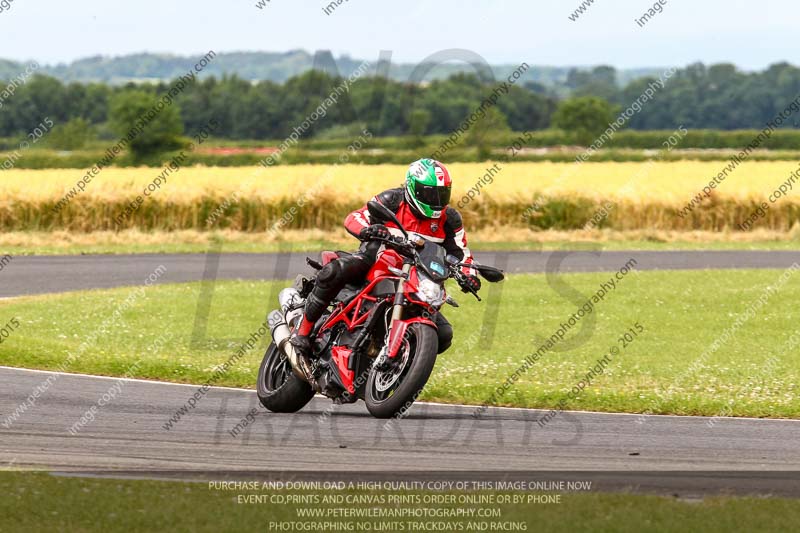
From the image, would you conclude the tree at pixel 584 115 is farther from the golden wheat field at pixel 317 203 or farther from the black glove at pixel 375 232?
the black glove at pixel 375 232

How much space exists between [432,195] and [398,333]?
4.11 ft

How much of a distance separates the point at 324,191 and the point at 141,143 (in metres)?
26.7

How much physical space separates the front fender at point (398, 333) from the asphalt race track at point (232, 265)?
48.7ft

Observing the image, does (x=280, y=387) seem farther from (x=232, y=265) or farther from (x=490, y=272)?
(x=232, y=265)

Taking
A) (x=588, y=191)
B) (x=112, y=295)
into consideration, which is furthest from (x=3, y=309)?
(x=588, y=191)

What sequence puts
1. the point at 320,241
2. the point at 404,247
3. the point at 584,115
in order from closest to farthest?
the point at 404,247, the point at 320,241, the point at 584,115

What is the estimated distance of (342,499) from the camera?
24.9ft

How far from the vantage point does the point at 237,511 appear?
7.27m

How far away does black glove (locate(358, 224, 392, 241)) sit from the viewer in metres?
10.2

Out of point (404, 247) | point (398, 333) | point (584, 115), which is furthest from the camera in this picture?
point (584, 115)

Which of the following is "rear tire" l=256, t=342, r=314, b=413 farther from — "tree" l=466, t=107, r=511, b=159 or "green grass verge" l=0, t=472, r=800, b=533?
"tree" l=466, t=107, r=511, b=159

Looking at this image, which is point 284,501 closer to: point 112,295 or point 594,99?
point 112,295

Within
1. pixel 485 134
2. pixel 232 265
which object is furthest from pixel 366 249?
pixel 485 134

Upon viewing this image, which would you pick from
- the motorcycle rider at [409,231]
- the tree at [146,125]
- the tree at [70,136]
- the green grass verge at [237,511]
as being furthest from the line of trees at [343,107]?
the green grass verge at [237,511]
